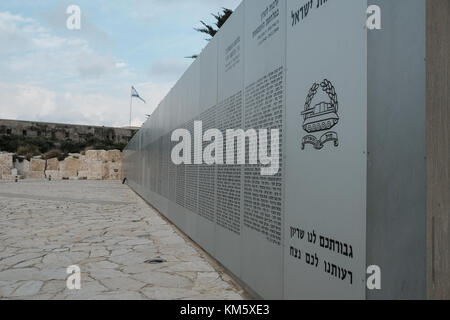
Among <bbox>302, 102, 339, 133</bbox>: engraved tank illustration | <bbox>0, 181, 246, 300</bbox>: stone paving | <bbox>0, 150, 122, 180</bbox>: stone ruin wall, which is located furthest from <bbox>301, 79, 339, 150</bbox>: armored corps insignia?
<bbox>0, 150, 122, 180</bbox>: stone ruin wall

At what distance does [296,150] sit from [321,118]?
0.37 meters

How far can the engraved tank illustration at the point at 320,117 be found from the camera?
224cm

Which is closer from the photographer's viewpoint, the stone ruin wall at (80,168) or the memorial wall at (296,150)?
the memorial wall at (296,150)

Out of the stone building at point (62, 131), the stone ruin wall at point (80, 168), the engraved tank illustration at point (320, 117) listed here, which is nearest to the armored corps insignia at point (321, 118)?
the engraved tank illustration at point (320, 117)

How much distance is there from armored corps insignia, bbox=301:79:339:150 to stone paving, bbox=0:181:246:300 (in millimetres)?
1806

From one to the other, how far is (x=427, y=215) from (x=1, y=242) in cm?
602

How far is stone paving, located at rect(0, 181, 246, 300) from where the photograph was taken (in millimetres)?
3557

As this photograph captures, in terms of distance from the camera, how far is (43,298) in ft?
11.0

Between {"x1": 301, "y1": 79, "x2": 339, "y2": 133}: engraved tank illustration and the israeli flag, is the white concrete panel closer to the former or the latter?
{"x1": 301, "y1": 79, "x2": 339, "y2": 133}: engraved tank illustration

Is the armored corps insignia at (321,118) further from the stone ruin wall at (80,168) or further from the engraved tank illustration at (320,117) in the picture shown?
the stone ruin wall at (80,168)

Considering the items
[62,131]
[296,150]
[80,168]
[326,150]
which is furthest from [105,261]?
[62,131]

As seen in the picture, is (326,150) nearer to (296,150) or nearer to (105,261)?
(296,150)

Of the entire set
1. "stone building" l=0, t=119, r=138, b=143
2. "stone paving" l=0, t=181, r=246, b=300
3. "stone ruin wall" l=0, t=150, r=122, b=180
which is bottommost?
"stone paving" l=0, t=181, r=246, b=300

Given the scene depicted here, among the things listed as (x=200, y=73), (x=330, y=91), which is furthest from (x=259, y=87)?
(x=200, y=73)
